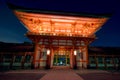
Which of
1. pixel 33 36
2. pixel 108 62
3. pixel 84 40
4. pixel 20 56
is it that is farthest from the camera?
pixel 108 62

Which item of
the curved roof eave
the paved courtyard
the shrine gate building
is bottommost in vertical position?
the paved courtyard

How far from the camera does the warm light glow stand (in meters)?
14.0

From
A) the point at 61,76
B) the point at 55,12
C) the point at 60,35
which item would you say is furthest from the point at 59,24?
the point at 61,76

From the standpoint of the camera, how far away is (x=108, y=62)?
58.9 feet

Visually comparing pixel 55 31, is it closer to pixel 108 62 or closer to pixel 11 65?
pixel 11 65

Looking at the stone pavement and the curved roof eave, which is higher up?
the curved roof eave

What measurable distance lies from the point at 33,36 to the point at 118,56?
13972mm

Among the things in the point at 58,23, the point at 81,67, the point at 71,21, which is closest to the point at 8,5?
the point at 58,23

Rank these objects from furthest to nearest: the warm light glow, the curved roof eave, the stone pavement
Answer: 1. the warm light glow
2. the curved roof eave
3. the stone pavement

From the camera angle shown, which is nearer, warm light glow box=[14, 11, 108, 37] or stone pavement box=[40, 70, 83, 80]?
stone pavement box=[40, 70, 83, 80]

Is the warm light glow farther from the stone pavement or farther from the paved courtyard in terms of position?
the stone pavement

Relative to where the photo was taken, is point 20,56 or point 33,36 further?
point 20,56

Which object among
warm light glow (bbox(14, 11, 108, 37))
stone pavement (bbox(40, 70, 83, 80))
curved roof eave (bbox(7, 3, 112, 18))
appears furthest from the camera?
warm light glow (bbox(14, 11, 108, 37))

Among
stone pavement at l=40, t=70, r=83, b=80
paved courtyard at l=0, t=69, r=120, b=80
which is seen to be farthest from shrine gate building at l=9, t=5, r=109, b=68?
stone pavement at l=40, t=70, r=83, b=80
